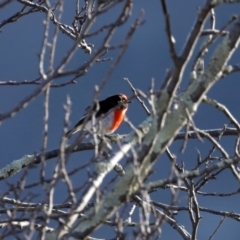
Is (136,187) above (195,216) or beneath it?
beneath

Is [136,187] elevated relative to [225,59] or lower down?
lower down

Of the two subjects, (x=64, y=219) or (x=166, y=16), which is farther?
(x=64, y=219)

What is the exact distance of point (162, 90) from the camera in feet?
9.75

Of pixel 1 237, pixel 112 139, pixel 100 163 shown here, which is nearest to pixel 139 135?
pixel 100 163

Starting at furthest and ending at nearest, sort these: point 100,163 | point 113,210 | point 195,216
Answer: point 195,216, point 100,163, point 113,210

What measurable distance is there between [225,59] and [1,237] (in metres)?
1.08

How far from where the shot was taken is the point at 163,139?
298 centimetres

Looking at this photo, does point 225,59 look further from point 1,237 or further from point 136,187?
point 1,237

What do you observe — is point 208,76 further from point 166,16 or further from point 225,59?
point 166,16

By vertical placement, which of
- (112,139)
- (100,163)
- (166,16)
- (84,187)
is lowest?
(84,187)

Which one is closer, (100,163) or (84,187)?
Answer: (84,187)

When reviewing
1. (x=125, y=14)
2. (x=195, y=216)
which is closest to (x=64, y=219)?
(x=125, y=14)

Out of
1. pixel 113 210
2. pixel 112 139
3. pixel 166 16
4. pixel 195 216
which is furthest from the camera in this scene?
pixel 112 139

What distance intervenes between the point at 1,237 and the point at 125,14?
0.96 metres
